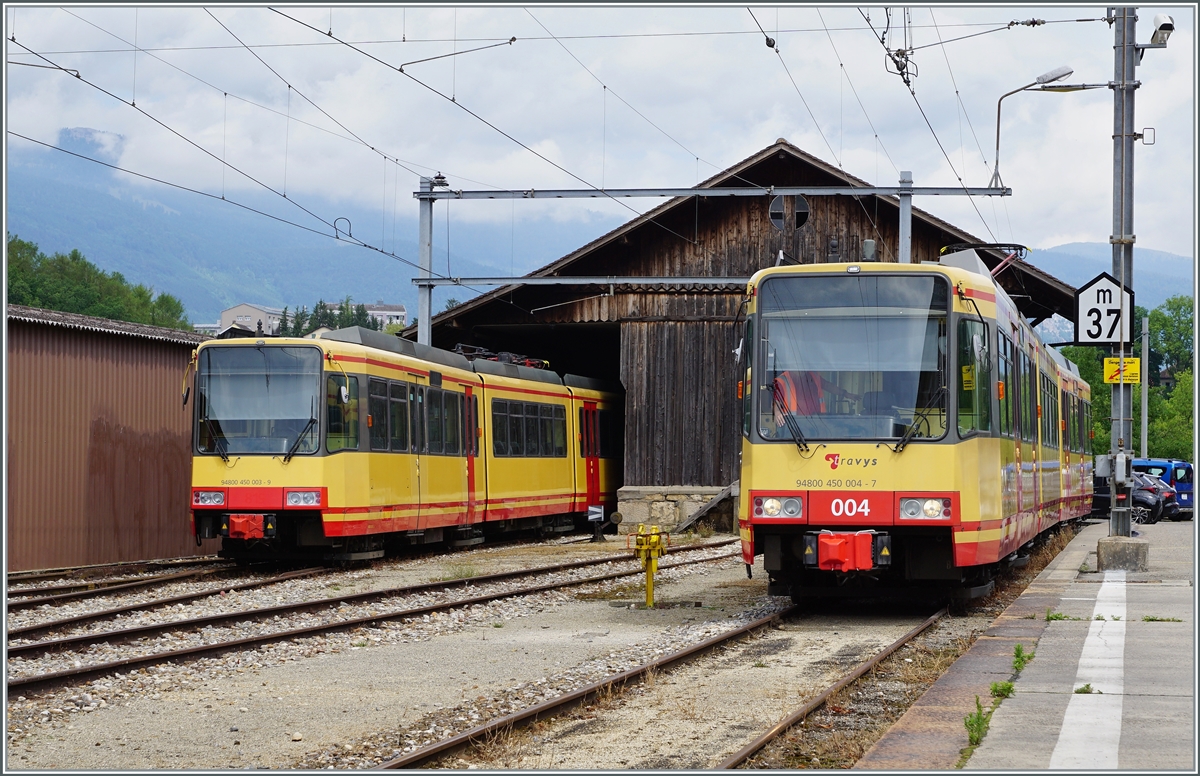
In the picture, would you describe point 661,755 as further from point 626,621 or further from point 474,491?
point 474,491

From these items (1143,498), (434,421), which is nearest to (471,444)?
(434,421)

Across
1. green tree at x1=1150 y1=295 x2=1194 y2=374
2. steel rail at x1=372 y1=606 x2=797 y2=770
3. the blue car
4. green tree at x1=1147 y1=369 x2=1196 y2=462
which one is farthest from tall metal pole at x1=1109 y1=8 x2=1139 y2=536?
green tree at x1=1150 y1=295 x2=1194 y2=374

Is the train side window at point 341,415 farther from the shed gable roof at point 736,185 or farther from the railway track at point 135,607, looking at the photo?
the shed gable roof at point 736,185

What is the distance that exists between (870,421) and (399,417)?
10.2 meters

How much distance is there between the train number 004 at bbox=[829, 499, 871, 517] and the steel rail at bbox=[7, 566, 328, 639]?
6792 millimetres

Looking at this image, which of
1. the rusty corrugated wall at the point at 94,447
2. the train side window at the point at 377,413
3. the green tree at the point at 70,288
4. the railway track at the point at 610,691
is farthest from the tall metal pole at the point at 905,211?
the green tree at the point at 70,288

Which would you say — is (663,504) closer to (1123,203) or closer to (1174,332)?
(1123,203)

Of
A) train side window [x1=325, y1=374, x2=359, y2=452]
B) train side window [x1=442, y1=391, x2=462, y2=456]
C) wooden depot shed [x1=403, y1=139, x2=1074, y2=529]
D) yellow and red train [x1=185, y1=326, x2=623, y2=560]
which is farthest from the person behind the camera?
wooden depot shed [x1=403, y1=139, x2=1074, y2=529]

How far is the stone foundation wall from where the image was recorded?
30.8m

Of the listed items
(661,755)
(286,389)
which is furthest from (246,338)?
(661,755)

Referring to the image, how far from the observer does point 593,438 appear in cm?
3169

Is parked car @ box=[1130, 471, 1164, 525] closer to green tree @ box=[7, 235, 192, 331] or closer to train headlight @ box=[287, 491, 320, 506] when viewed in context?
train headlight @ box=[287, 491, 320, 506]

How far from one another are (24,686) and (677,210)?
2261cm

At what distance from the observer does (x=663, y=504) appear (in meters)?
31.0
